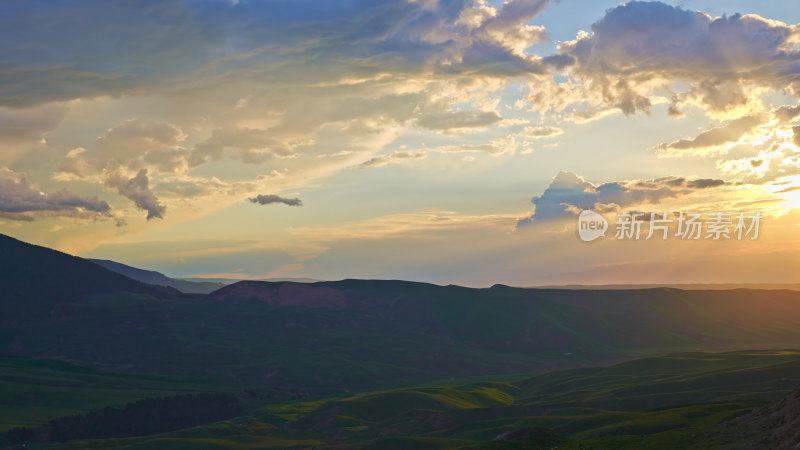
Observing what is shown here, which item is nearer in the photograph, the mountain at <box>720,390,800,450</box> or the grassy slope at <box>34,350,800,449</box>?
the mountain at <box>720,390,800,450</box>

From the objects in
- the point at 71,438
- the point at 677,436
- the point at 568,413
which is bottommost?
the point at 71,438

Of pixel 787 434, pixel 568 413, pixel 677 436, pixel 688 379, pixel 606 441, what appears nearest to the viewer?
pixel 787 434

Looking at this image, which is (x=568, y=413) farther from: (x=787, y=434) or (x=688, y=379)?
(x=787, y=434)

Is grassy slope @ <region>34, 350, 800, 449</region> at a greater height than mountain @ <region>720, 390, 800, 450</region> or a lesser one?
lesser

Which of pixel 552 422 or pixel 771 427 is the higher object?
pixel 771 427

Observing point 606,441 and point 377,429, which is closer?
point 606,441

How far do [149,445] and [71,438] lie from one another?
45547mm

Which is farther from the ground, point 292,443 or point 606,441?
point 606,441

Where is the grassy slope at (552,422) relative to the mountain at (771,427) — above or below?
below

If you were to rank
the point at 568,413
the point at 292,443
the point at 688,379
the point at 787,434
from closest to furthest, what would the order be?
the point at 787,434
the point at 568,413
the point at 292,443
the point at 688,379

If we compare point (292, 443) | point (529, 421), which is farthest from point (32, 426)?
point (529, 421)

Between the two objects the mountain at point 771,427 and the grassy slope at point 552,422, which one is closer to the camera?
the mountain at point 771,427

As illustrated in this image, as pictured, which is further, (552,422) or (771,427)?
(552,422)

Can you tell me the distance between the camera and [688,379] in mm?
188875
